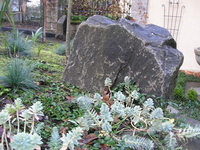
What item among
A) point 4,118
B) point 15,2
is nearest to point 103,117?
point 4,118

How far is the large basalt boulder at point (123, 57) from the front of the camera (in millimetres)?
2471

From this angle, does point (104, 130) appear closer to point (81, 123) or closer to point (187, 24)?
point (81, 123)

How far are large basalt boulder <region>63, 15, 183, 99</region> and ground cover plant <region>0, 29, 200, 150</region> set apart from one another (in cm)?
16

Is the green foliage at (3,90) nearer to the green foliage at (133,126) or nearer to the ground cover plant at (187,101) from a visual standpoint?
the green foliage at (133,126)

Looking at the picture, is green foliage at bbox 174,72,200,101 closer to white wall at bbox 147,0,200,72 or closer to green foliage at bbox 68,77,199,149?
white wall at bbox 147,0,200,72

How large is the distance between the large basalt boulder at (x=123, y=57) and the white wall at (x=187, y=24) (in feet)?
→ 15.2

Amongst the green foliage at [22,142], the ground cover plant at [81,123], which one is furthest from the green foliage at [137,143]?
the green foliage at [22,142]

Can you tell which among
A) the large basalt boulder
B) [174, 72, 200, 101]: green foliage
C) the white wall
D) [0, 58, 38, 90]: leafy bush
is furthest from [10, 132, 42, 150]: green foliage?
the white wall

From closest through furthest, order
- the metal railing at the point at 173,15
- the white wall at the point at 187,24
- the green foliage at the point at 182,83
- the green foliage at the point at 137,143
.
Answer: the green foliage at the point at 137,143 → the green foliage at the point at 182,83 → the white wall at the point at 187,24 → the metal railing at the point at 173,15

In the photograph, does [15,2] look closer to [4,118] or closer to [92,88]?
[92,88]

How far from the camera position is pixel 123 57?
2672 millimetres

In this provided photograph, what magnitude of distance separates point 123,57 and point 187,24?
5.36 m

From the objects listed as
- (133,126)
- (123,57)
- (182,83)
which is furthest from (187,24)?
(133,126)

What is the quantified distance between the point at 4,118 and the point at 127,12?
807 centimetres
